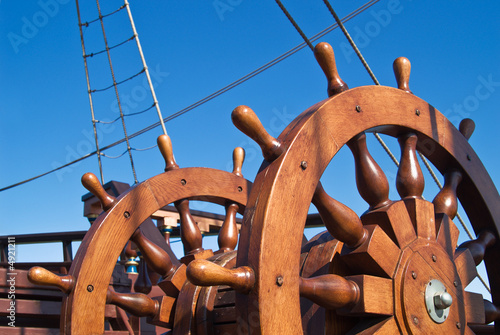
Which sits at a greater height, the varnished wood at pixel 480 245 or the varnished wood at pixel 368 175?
the varnished wood at pixel 368 175

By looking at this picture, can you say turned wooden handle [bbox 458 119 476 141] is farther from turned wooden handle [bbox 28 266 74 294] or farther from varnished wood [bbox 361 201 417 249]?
turned wooden handle [bbox 28 266 74 294]

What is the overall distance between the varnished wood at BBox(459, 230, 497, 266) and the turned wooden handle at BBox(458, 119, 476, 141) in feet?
1.10

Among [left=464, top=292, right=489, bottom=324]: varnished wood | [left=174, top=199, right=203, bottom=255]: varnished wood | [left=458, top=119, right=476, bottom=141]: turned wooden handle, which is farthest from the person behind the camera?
[left=174, top=199, right=203, bottom=255]: varnished wood

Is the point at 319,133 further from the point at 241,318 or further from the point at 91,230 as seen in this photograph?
the point at 91,230

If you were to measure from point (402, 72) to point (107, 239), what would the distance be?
1.13m

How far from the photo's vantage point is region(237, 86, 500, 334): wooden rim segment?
108 centimetres

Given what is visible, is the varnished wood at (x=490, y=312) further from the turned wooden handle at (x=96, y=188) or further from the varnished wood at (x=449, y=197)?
the turned wooden handle at (x=96, y=188)

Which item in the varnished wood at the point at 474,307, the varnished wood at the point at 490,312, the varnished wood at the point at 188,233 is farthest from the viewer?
the varnished wood at the point at 188,233

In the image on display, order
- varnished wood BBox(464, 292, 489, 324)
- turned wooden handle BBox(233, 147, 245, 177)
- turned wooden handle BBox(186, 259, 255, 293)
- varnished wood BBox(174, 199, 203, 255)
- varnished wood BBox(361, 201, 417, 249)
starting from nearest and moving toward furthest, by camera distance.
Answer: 1. turned wooden handle BBox(186, 259, 255, 293)
2. varnished wood BBox(361, 201, 417, 249)
3. varnished wood BBox(464, 292, 489, 324)
4. varnished wood BBox(174, 199, 203, 255)
5. turned wooden handle BBox(233, 147, 245, 177)

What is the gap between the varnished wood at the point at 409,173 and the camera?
1560mm

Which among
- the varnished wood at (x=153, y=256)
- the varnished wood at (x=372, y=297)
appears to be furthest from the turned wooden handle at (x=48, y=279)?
the varnished wood at (x=372, y=297)

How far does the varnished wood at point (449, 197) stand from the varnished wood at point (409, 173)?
0.51 ft

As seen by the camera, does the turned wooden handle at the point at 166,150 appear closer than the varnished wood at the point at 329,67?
No

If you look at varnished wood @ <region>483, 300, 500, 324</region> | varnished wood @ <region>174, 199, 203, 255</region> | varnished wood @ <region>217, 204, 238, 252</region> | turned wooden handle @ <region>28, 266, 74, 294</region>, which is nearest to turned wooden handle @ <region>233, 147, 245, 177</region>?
varnished wood @ <region>217, 204, 238, 252</region>
